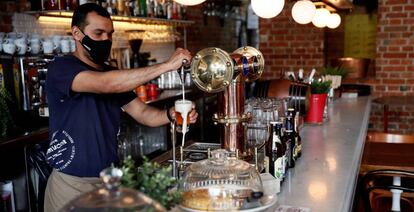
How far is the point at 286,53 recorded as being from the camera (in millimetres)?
6035

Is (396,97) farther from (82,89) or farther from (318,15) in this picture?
(82,89)

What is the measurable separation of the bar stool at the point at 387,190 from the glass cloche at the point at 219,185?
1.12 meters

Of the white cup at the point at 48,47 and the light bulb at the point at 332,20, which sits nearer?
the white cup at the point at 48,47

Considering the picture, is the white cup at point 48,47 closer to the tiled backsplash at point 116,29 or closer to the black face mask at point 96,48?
the tiled backsplash at point 116,29

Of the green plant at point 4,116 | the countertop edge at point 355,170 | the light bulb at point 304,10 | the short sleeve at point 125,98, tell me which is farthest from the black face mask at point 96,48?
the light bulb at point 304,10

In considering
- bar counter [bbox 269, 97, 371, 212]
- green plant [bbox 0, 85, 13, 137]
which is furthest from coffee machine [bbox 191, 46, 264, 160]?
green plant [bbox 0, 85, 13, 137]

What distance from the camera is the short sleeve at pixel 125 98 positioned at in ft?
7.34

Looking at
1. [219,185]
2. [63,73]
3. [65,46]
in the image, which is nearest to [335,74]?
[65,46]

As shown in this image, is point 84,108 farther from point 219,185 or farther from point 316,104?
point 316,104

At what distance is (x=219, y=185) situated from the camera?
4.85 feet

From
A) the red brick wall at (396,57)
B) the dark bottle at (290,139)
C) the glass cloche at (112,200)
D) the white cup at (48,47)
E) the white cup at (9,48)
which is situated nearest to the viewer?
the glass cloche at (112,200)

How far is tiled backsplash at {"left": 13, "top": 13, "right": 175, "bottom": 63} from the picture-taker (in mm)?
3936

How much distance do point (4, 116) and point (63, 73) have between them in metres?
1.17

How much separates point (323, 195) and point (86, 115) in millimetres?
1045
